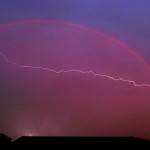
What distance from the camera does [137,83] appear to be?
7.47m
